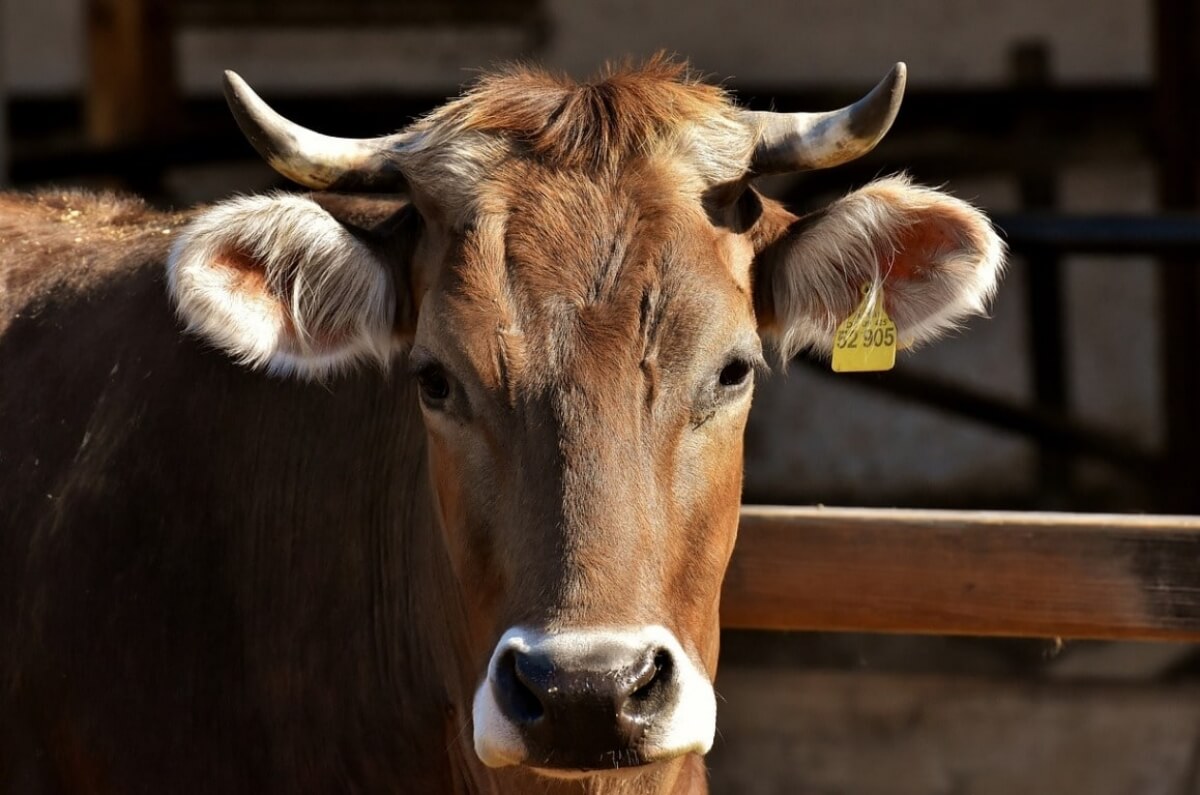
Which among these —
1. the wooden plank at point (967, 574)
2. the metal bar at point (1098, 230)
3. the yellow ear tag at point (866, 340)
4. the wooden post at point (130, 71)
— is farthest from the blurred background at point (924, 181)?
the yellow ear tag at point (866, 340)

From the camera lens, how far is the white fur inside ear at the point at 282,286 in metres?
3.40

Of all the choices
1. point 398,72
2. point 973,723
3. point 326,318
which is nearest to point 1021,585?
point 326,318

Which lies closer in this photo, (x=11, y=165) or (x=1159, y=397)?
(x=11, y=165)

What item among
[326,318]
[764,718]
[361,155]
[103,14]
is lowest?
[764,718]

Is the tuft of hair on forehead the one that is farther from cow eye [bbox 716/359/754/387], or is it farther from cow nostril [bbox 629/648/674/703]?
cow nostril [bbox 629/648/674/703]

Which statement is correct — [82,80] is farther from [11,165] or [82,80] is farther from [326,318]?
[326,318]

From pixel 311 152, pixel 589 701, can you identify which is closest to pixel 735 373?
pixel 589 701

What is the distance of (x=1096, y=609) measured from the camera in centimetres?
387

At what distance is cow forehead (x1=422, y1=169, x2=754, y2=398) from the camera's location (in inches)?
123

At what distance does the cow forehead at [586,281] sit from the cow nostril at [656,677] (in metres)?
0.53

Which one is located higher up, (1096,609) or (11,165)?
(1096,609)

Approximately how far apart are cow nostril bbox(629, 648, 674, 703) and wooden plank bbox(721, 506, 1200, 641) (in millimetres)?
1173

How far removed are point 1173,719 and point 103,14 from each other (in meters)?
5.87

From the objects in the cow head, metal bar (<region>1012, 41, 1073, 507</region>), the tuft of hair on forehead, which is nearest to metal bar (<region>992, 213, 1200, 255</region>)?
the cow head
